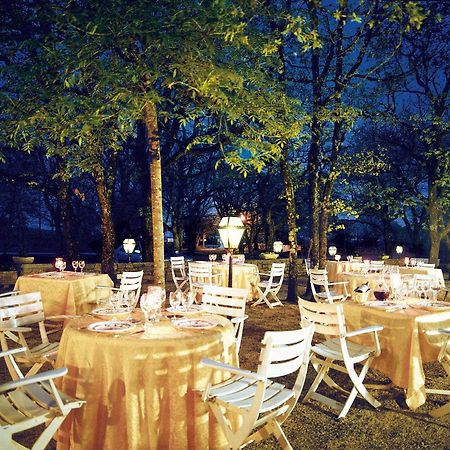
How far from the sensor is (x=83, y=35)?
5.19 m

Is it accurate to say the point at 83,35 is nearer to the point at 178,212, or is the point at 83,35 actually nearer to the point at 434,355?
the point at 434,355

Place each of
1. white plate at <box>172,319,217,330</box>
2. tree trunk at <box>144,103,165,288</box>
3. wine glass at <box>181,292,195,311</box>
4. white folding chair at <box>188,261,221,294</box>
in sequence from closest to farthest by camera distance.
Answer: white plate at <box>172,319,217,330</box> < wine glass at <box>181,292,195,311</box> < tree trunk at <box>144,103,165,288</box> < white folding chair at <box>188,261,221,294</box>

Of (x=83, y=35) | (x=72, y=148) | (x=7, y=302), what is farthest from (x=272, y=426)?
(x=72, y=148)

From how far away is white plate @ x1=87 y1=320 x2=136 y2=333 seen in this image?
11.3 feet

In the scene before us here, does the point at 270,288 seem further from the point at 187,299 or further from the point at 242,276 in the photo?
the point at 187,299

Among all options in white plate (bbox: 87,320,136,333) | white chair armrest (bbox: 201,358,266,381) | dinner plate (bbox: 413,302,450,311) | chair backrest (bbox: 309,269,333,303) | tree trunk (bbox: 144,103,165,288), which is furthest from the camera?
chair backrest (bbox: 309,269,333,303)

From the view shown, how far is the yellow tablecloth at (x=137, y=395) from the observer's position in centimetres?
308

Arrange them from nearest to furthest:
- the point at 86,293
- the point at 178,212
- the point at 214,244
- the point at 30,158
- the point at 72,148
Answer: the point at 86,293, the point at 72,148, the point at 30,158, the point at 178,212, the point at 214,244

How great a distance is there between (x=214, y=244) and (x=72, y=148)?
4250 centimetres

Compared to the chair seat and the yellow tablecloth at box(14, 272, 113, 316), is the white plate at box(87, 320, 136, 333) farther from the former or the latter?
the yellow tablecloth at box(14, 272, 113, 316)

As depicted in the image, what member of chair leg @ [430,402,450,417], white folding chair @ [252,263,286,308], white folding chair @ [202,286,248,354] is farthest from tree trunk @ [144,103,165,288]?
white folding chair @ [252,263,286,308]

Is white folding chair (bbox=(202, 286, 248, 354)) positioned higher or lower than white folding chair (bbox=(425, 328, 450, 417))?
higher

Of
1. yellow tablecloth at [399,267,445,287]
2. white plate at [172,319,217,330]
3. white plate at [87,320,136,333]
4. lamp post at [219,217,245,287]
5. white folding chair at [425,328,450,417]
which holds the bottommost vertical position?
white folding chair at [425,328,450,417]

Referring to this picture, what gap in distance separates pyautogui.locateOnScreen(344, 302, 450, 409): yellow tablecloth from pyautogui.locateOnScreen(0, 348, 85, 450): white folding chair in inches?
120
